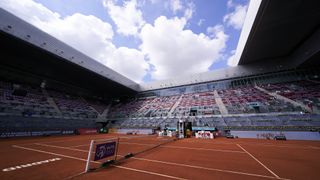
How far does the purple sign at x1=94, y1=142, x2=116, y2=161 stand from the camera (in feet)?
24.5

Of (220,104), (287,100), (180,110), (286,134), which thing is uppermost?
(287,100)

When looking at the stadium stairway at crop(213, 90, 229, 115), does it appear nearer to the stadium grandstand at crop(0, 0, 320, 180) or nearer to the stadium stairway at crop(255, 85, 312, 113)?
the stadium grandstand at crop(0, 0, 320, 180)

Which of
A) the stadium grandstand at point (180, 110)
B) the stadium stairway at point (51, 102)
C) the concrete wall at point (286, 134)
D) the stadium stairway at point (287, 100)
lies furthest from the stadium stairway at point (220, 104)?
the stadium stairway at point (51, 102)

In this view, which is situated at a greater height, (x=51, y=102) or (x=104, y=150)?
(x=51, y=102)

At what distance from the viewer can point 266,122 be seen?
76.3 feet

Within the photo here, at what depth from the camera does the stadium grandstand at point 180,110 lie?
7.72 meters

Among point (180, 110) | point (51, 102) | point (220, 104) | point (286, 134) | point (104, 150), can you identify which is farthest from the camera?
point (180, 110)

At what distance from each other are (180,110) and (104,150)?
28.3 meters

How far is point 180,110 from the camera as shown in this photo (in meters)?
35.0

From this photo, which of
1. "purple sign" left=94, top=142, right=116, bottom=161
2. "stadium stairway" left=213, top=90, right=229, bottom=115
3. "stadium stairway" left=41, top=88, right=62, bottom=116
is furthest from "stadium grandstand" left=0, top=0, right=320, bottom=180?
"stadium stairway" left=213, top=90, right=229, bottom=115

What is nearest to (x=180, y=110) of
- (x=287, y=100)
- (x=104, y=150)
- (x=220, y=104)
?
(x=220, y=104)

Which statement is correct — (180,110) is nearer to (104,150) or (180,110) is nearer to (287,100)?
(287,100)

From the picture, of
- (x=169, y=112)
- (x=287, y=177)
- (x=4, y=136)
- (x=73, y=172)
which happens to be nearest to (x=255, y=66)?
(x=169, y=112)

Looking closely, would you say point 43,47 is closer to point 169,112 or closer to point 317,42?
point 169,112
